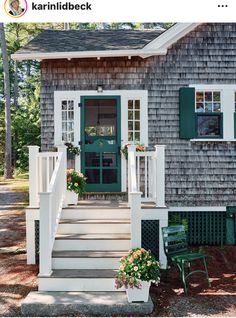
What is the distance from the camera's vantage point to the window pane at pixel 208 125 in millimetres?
9328

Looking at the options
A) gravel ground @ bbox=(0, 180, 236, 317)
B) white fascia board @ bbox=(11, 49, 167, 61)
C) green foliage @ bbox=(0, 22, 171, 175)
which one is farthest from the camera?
green foliage @ bbox=(0, 22, 171, 175)

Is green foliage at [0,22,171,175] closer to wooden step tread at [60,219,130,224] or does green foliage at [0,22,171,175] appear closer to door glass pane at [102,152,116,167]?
door glass pane at [102,152,116,167]

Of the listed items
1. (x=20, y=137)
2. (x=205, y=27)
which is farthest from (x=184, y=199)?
(x=20, y=137)

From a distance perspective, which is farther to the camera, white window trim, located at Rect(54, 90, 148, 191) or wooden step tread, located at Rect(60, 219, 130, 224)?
white window trim, located at Rect(54, 90, 148, 191)

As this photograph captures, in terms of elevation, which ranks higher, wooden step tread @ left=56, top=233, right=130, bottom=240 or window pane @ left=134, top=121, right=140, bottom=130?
window pane @ left=134, top=121, right=140, bottom=130

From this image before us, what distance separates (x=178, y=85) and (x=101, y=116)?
3.10m

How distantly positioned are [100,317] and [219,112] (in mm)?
5690

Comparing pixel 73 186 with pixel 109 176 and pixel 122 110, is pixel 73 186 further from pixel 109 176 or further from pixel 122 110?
pixel 122 110

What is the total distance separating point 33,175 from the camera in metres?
7.68

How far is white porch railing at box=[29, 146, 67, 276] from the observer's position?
20.5 feet

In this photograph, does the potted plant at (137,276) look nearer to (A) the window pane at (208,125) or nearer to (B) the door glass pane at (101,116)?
(A) the window pane at (208,125)

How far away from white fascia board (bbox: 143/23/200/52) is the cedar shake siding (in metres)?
0.15

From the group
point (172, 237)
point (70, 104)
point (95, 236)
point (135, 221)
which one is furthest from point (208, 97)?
point (95, 236)
